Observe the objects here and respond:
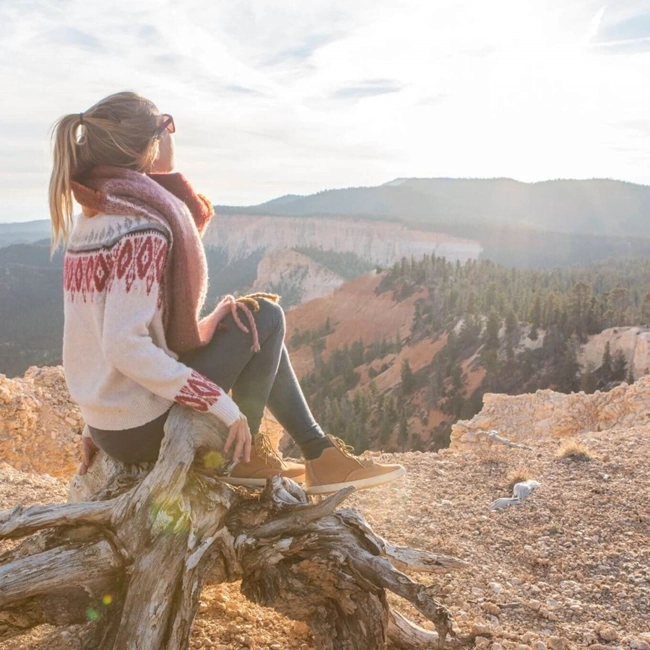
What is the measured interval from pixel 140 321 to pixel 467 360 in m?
32.0

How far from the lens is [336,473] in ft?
8.46

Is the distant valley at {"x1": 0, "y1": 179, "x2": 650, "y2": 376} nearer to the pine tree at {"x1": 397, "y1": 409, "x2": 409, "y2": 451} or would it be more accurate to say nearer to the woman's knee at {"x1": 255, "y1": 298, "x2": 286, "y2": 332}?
the pine tree at {"x1": 397, "y1": 409, "x2": 409, "y2": 451}

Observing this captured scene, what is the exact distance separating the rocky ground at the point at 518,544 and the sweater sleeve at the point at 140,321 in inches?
38.2

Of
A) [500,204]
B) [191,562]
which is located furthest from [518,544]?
[500,204]

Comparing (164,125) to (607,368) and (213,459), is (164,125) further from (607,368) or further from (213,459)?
(607,368)

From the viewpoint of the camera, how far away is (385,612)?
6.61 feet

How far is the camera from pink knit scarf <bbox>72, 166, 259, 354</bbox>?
1998 millimetres

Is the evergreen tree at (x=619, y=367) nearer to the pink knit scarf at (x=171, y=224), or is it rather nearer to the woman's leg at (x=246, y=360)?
the woman's leg at (x=246, y=360)

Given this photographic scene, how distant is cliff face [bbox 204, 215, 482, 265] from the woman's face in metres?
94.1

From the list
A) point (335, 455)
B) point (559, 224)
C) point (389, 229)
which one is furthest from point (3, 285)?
point (559, 224)

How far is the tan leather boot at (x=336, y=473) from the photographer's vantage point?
8.39ft

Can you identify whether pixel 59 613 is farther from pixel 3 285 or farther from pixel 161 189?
pixel 3 285

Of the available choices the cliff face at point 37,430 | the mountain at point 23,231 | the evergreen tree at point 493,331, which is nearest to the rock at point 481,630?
the cliff face at point 37,430

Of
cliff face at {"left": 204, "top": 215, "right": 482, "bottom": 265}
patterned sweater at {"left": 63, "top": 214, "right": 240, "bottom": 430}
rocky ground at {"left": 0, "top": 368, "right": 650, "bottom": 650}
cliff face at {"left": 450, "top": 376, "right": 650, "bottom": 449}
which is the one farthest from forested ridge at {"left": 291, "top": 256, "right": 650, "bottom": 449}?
cliff face at {"left": 204, "top": 215, "right": 482, "bottom": 265}
